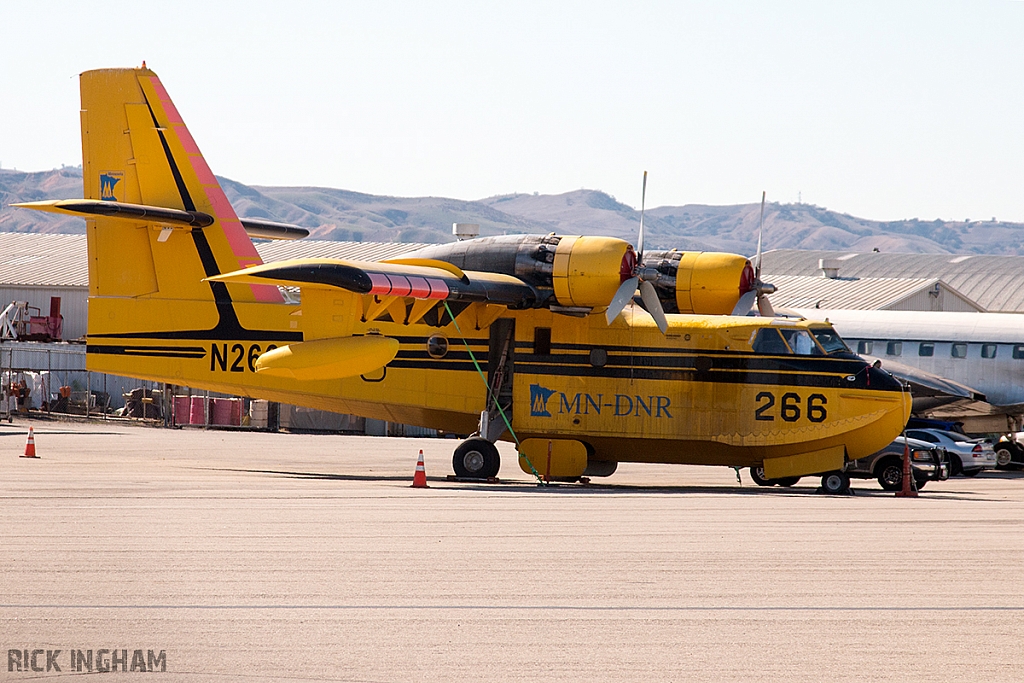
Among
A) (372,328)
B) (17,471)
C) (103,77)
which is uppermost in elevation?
(103,77)

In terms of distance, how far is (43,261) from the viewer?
200ft

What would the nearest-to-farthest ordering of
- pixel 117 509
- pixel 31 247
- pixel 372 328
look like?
1. pixel 117 509
2. pixel 372 328
3. pixel 31 247

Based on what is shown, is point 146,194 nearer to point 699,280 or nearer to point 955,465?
point 699,280

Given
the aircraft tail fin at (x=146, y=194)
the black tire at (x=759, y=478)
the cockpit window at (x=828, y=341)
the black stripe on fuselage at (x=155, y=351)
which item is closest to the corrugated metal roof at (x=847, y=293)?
the black tire at (x=759, y=478)

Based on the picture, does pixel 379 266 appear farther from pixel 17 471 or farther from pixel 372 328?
pixel 17 471

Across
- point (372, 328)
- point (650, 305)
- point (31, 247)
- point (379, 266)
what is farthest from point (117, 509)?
point (31, 247)

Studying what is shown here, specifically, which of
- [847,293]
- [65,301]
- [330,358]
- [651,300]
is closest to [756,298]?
[651,300]

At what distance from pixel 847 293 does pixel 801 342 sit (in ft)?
111

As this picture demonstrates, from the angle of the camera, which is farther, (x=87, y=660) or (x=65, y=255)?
(x=65, y=255)

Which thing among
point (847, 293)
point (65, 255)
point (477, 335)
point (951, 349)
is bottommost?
point (951, 349)

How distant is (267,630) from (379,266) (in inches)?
459

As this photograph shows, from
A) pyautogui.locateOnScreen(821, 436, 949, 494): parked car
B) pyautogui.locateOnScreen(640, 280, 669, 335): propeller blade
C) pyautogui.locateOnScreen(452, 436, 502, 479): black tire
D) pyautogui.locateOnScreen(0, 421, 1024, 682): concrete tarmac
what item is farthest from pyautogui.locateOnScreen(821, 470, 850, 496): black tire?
pyautogui.locateOnScreen(452, 436, 502, 479): black tire

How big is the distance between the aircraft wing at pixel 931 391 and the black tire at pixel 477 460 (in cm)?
1434

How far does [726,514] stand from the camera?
54.5 ft
